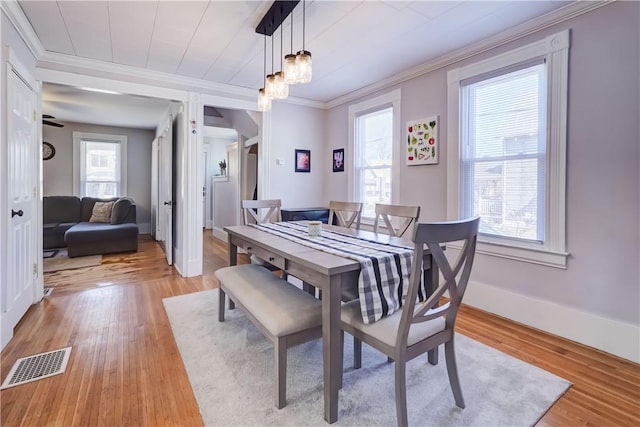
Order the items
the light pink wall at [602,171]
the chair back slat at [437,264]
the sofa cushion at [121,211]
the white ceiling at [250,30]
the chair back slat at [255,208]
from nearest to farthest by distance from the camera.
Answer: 1. the chair back slat at [437,264]
2. the light pink wall at [602,171]
3. the white ceiling at [250,30]
4. the chair back slat at [255,208]
5. the sofa cushion at [121,211]

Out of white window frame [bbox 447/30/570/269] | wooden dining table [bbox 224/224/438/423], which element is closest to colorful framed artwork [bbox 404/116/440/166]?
white window frame [bbox 447/30/570/269]

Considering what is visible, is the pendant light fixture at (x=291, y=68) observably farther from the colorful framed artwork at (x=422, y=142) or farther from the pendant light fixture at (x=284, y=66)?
the colorful framed artwork at (x=422, y=142)

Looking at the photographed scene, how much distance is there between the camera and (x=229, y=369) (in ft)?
6.09

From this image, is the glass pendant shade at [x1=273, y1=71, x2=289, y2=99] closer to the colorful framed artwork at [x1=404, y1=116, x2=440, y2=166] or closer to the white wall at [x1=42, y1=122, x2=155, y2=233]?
the colorful framed artwork at [x1=404, y1=116, x2=440, y2=166]

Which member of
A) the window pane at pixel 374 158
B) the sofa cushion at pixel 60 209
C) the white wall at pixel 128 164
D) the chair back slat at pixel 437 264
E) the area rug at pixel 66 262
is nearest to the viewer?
the chair back slat at pixel 437 264

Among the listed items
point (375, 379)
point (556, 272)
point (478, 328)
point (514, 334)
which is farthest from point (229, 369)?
point (556, 272)

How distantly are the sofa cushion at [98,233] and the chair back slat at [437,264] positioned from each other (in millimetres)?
5086

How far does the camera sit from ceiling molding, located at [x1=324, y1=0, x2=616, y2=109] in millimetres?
2147

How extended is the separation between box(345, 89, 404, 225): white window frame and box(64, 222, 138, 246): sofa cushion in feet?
12.0

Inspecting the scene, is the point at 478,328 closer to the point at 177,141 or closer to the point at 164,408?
the point at 164,408

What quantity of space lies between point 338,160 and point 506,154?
2.31 m

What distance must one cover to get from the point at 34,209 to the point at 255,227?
2096 mm

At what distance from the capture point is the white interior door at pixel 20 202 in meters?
2.21

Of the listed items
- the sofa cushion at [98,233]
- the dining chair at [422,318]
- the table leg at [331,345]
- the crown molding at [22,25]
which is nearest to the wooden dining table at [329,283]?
the table leg at [331,345]
